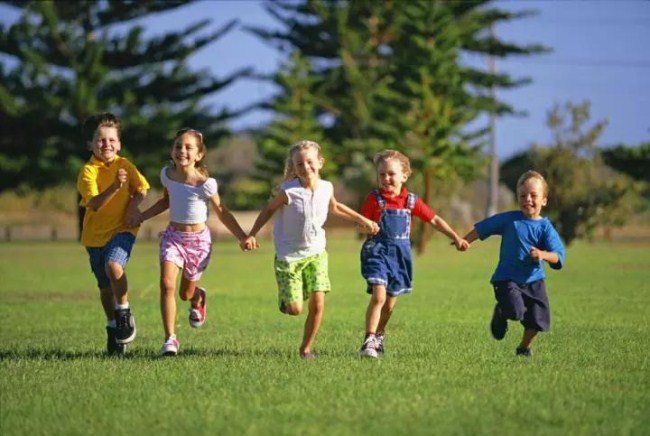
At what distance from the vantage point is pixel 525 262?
1012cm

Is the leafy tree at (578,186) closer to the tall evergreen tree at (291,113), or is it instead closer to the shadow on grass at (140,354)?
the tall evergreen tree at (291,113)

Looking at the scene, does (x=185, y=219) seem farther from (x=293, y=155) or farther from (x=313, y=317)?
(x=313, y=317)

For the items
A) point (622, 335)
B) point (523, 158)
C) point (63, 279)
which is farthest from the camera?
point (523, 158)

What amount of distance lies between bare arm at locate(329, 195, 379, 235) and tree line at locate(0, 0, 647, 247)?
31991 mm

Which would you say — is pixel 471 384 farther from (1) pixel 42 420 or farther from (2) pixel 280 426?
(1) pixel 42 420

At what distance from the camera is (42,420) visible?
702cm

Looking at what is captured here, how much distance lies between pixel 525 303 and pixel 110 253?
3.52 meters

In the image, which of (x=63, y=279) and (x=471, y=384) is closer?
(x=471, y=384)

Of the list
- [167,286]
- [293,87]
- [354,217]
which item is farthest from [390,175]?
[293,87]

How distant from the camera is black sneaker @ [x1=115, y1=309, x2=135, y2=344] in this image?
10617mm

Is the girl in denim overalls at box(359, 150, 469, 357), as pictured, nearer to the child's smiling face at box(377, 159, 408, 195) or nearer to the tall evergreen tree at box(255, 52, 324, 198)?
the child's smiling face at box(377, 159, 408, 195)

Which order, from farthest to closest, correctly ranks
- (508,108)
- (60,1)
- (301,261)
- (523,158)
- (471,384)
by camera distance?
(523,158) < (508,108) < (60,1) < (301,261) < (471,384)

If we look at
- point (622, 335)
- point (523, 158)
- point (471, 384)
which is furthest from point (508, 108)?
point (471, 384)

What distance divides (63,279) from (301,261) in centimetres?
1786
